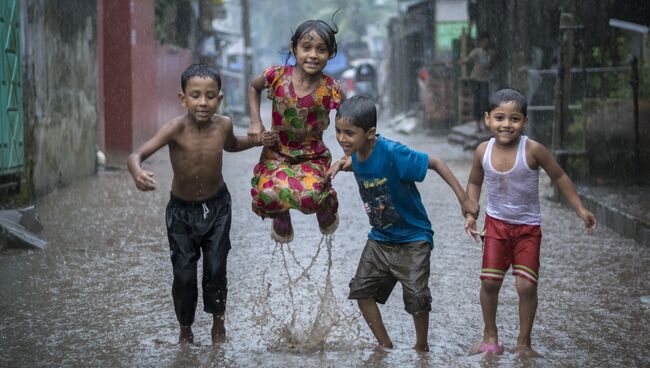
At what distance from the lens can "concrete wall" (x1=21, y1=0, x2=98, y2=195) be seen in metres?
10.7

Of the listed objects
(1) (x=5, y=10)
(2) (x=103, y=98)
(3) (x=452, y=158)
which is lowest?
(3) (x=452, y=158)

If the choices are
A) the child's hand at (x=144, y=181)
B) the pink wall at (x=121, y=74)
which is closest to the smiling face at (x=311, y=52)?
the child's hand at (x=144, y=181)

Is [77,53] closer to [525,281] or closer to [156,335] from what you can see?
[156,335]

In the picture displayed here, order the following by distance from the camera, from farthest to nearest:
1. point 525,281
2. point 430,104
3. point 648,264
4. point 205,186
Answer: point 430,104 → point 648,264 → point 205,186 → point 525,281

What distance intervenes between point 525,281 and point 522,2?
545 inches

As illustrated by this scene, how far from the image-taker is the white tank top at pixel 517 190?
4.78 metres

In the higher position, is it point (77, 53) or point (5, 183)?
point (77, 53)

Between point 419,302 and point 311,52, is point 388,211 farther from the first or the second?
point 311,52

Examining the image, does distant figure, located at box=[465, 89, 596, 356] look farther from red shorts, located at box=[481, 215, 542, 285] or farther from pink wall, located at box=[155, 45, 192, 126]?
pink wall, located at box=[155, 45, 192, 126]

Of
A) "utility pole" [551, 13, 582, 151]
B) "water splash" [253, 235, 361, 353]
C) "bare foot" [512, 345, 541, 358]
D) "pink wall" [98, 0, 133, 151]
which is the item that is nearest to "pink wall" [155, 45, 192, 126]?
"pink wall" [98, 0, 133, 151]

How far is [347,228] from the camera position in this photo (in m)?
9.12

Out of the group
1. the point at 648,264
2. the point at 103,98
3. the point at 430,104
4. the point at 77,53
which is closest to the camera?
the point at 648,264

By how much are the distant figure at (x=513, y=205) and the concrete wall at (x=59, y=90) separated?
6703 millimetres

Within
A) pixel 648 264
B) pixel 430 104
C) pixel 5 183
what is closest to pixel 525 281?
pixel 648 264
